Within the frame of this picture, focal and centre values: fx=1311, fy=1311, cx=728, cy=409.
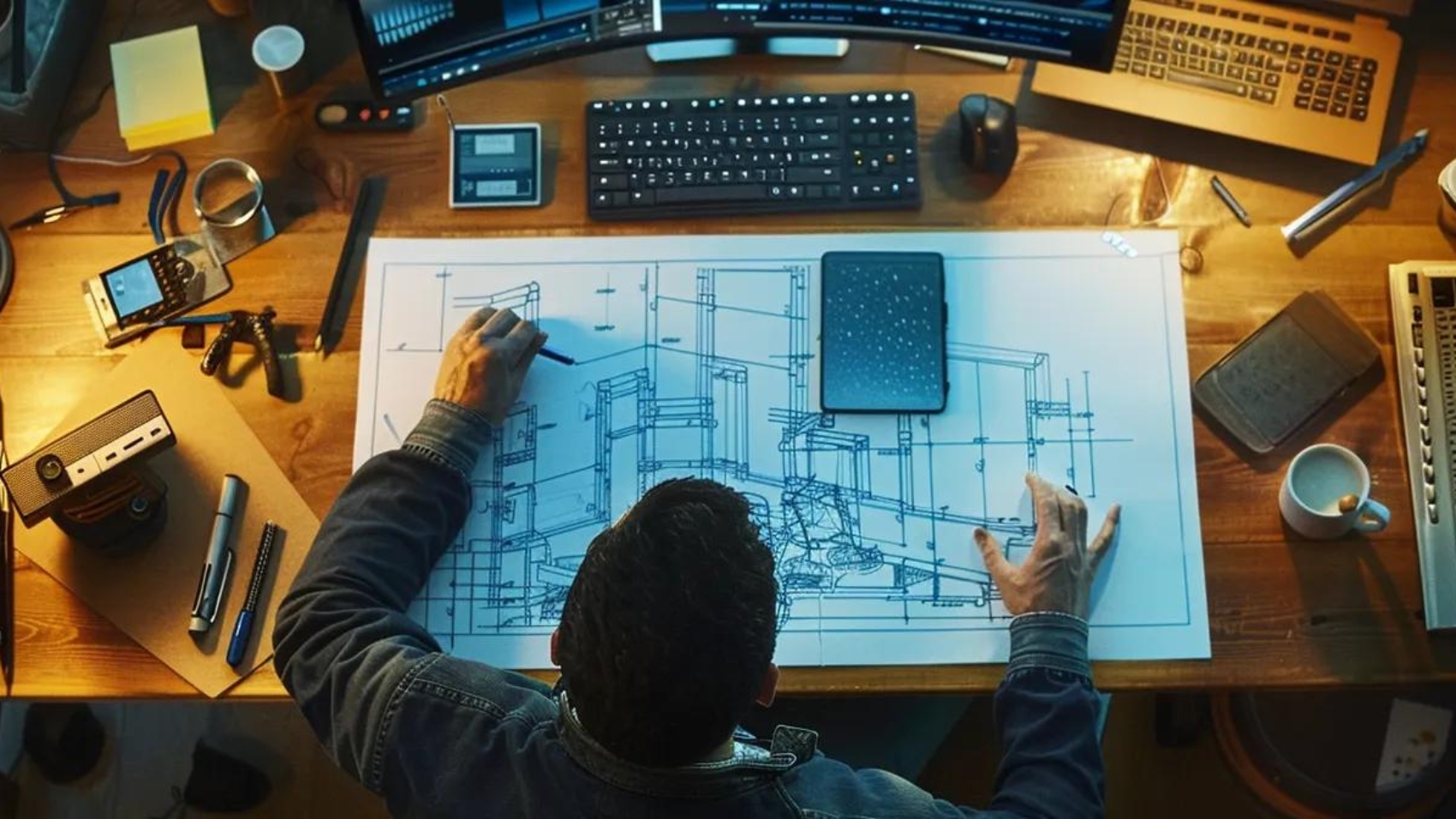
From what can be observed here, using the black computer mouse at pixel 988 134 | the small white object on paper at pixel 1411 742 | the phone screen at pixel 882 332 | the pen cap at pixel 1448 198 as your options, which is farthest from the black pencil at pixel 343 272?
the small white object on paper at pixel 1411 742

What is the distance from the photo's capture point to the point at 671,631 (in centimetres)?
99

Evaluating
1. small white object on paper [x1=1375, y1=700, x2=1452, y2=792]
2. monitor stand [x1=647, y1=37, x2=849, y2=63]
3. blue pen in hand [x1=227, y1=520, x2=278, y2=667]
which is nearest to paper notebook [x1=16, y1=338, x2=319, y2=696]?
blue pen in hand [x1=227, y1=520, x2=278, y2=667]

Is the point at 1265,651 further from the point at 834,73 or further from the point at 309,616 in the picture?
the point at 309,616

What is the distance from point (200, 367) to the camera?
1481 millimetres

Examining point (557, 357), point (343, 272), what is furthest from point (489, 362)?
point (343, 272)

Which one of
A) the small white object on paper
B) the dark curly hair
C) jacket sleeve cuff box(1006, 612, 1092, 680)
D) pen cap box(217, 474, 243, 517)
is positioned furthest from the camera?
the small white object on paper

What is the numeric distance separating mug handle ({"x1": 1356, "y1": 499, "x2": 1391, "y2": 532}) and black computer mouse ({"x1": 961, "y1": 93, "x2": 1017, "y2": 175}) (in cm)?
54

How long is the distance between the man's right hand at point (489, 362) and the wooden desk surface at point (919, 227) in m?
0.13

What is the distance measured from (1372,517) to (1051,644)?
370mm

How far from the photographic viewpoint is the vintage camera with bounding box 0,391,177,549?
132 centimetres

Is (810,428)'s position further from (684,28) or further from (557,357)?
(684,28)

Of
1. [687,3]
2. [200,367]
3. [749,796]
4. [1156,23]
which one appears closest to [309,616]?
[200,367]

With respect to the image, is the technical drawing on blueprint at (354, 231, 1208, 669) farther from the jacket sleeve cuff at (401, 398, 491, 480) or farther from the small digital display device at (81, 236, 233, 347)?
the small digital display device at (81, 236, 233, 347)

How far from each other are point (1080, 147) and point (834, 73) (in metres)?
0.31
